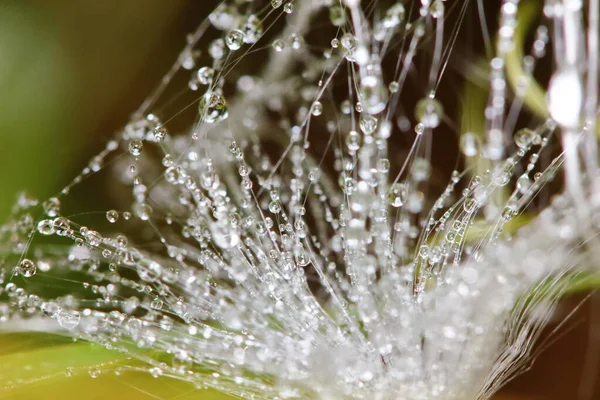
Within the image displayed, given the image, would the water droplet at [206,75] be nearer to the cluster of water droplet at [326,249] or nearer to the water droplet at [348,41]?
the cluster of water droplet at [326,249]

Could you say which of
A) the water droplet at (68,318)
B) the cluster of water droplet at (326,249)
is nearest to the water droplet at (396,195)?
the cluster of water droplet at (326,249)

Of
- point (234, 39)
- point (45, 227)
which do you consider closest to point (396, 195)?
point (234, 39)

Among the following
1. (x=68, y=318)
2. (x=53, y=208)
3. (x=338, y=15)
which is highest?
(x=338, y=15)

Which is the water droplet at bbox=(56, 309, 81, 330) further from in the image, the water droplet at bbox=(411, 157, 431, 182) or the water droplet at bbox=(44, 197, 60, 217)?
the water droplet at bbox=(411, 157, 431, 182)

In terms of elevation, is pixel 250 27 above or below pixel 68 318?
above

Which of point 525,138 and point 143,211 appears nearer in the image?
point 525,138

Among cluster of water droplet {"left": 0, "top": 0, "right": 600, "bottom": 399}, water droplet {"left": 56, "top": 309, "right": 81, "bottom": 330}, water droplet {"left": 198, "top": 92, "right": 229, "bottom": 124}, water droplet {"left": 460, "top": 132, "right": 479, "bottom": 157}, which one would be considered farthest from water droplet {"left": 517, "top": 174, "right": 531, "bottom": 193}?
water droplet {"left": 56, "top": 309, "right": 81, "bottom": 330}

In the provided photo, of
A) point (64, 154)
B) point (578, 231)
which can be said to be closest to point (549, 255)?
point (578, 231)

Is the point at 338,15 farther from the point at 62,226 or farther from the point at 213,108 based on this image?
the point at 62,226
